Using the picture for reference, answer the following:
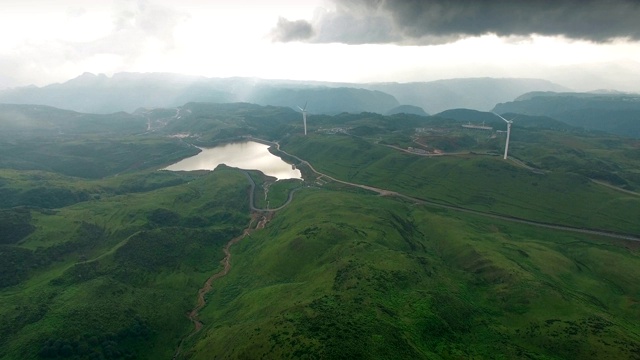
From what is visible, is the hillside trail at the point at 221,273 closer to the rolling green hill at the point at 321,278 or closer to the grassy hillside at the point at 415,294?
the rolling green hill at the point at 321,278

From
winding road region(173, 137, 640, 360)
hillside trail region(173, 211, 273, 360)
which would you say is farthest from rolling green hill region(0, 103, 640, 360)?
winding road region(173, 137, 640, 360)

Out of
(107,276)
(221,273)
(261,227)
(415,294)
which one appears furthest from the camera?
(261,227)

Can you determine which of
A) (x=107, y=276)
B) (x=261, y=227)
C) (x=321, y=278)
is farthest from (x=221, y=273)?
(x=321, y=278)

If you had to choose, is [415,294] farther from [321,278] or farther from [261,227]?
[261,227]

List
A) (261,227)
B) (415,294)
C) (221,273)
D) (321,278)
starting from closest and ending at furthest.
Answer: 1. (415,294)
2. (321,278)
3. (221,273)
4. (261,227)

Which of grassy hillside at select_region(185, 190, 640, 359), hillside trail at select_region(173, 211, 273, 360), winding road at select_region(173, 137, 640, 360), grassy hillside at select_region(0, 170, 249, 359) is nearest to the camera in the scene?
grassy hillside at select_region(185, 190, 640, 359)

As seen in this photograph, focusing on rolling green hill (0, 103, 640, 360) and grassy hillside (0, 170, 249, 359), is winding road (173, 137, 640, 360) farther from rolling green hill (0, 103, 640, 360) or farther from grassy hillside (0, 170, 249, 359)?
grassy hillside (0, 170, 249, 359)

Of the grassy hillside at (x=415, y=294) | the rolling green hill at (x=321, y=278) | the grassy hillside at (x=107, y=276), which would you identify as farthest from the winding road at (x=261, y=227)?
the grassy hillside at (x=415, y=294)

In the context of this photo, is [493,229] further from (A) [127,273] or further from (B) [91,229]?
(B) [91,229]
